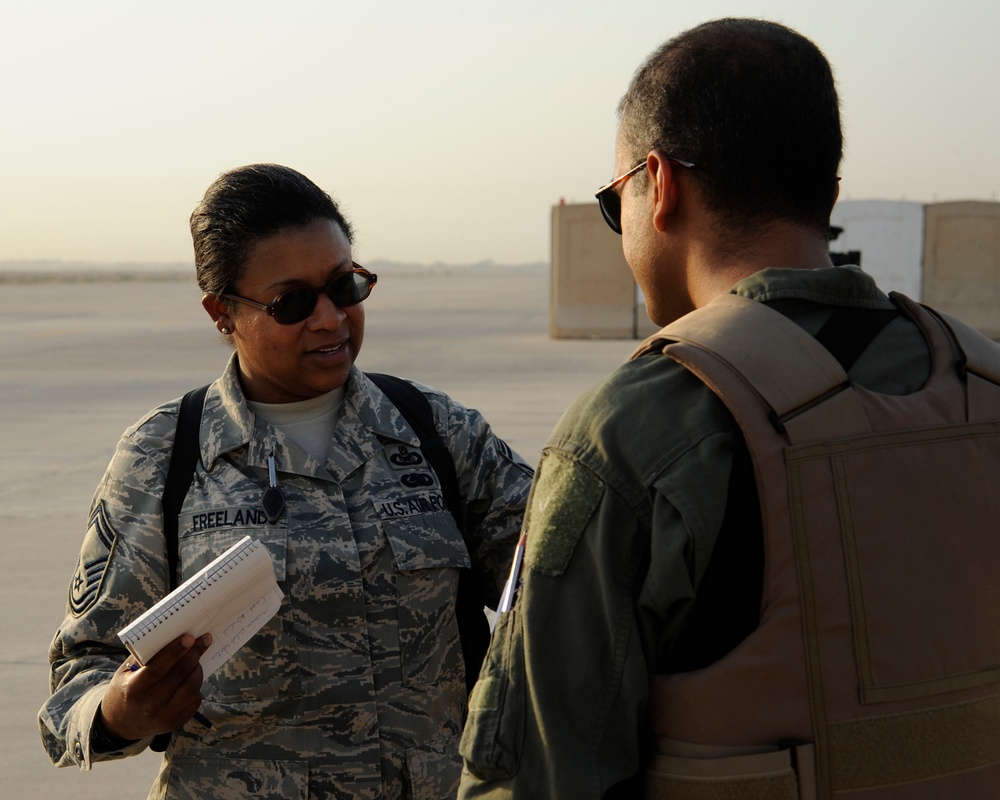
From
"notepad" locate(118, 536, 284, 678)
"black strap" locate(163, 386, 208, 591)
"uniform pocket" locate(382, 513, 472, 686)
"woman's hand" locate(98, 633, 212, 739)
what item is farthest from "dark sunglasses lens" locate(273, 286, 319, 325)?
"woman's hand" locate(98, 633, 212, 739)

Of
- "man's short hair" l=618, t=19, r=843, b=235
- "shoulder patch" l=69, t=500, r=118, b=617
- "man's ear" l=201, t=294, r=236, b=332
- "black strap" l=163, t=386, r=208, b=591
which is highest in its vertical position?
"man's short hair" l=618, t=19, r=843, b=235

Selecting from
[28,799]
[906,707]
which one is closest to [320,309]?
[906,707]

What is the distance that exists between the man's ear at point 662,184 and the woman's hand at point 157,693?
1076 millimetres

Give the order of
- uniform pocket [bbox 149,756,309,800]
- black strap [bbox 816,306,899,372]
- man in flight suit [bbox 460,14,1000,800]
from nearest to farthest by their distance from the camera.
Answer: man in flight suit [bbox 460,14,1000,800] < black strap [bbox 816,306,899,372] < uniform pocket [bbox 149,756,309,800]

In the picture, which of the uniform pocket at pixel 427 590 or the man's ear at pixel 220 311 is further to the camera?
the man's ear at pixel 220 311

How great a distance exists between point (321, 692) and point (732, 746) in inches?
42.3

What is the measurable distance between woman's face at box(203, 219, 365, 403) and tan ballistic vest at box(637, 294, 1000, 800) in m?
1.19

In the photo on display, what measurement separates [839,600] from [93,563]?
152 centimetres

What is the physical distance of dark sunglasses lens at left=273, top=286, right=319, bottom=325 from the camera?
254cm

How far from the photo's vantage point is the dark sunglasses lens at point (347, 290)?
102 inches

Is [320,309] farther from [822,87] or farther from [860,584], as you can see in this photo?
[860,584]

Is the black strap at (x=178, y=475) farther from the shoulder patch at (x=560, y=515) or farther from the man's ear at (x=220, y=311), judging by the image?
the shoulder patch at (x=560, y=515)

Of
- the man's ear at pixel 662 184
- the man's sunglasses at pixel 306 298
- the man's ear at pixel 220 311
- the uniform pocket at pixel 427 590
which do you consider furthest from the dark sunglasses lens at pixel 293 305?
the man's ear at pixel 662 184

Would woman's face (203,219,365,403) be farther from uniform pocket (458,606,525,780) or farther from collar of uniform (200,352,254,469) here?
uniform pocket (458,606,525,780)
